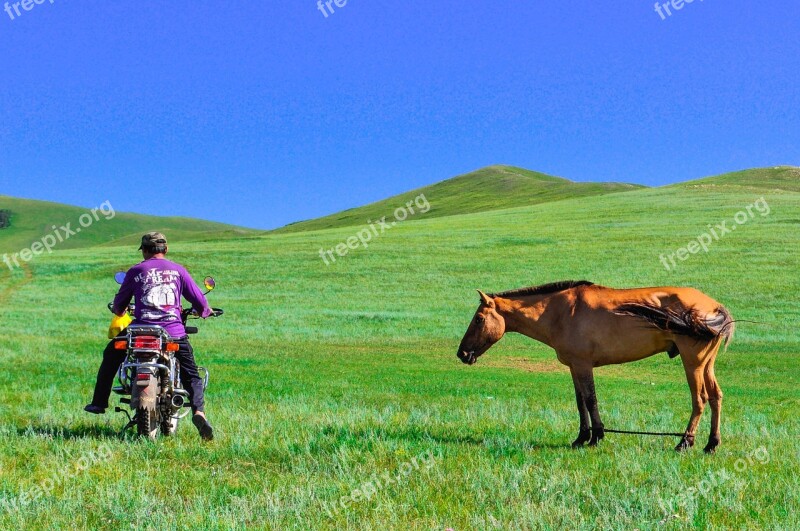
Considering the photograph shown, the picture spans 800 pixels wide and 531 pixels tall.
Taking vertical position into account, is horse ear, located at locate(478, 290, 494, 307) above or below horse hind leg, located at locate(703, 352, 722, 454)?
above

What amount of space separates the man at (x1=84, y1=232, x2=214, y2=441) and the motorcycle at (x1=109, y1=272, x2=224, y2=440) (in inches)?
5.7

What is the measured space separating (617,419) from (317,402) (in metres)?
5.13

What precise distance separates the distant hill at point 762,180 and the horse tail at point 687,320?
92.6 meters

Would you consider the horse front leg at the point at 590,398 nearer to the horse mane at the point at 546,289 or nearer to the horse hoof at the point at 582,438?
the horse hoof at the point at 582,438

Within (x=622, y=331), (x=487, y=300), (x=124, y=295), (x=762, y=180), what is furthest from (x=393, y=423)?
(x=762, y=180)

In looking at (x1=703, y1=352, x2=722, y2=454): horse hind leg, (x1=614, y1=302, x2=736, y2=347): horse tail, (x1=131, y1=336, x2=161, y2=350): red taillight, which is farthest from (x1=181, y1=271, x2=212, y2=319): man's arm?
(x1=703, y1=352, x2=722, y2=454): horse hind leg

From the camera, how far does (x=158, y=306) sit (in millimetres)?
8414

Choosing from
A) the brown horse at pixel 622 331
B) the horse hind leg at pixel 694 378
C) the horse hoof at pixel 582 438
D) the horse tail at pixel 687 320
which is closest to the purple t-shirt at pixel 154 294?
the brown horse at pixel 622 331

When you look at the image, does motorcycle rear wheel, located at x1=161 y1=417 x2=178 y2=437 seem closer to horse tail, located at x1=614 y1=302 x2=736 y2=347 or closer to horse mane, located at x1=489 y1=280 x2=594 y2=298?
horse mane, located at x1=489 y1=280 x2=594 y2=298

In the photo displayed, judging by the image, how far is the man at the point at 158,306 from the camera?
8.39 m

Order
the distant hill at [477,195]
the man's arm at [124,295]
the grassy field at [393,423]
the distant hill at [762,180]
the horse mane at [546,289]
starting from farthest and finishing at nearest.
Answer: the distant hill at [477,195]
the distant hill at [762,180]
the horse mane at [546,289]
the man's arm at [124,295]
the grassy field at [393,423]

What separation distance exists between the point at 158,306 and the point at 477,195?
496ft

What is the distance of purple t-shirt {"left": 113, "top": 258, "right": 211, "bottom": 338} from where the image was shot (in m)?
8.39

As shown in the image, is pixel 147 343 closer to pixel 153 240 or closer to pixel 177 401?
pixel 177 401
